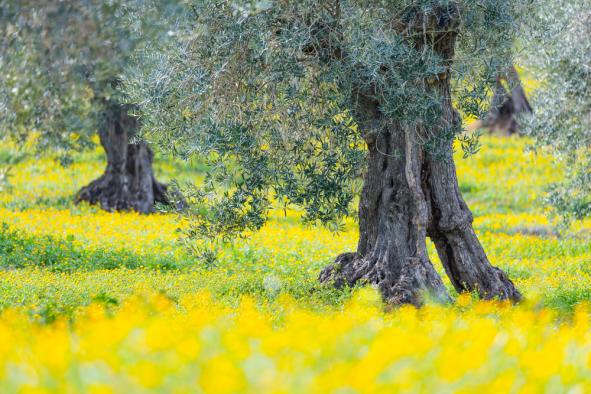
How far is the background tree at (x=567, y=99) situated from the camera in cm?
1642

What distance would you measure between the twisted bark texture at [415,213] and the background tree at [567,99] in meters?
5.31

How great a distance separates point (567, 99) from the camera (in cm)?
1736

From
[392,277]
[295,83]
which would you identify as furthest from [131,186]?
[295,83]

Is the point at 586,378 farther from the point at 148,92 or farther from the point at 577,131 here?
the point at 577,131

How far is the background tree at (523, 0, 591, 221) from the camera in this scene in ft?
53.9

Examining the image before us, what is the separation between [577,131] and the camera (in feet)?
57.0

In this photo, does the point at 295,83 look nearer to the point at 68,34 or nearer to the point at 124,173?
the point at 68,34

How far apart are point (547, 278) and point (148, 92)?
308 inches

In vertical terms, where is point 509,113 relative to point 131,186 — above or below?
above

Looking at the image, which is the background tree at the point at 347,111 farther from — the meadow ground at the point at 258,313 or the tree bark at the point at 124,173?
the tree bark at the point at 124,173

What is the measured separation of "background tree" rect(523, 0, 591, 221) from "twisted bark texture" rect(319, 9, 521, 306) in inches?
209

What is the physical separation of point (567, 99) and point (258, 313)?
37.1ft

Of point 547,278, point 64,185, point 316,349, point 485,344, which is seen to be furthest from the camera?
point 64,185

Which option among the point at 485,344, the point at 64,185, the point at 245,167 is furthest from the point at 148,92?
the point at 64,185
